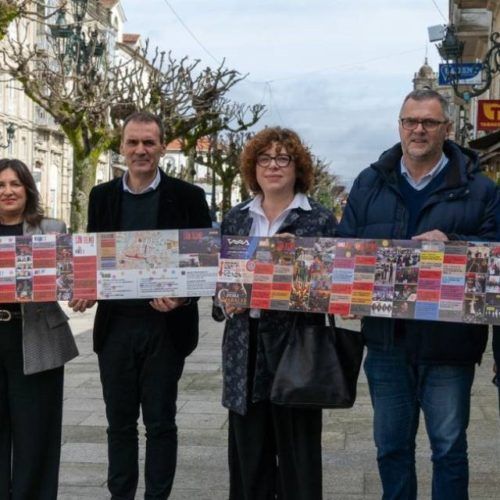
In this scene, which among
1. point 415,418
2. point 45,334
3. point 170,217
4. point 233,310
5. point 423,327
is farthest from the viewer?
point 170,217

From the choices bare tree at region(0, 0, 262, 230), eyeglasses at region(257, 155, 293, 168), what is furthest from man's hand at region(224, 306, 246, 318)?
bare tree at region(0, 0, 262, 230)

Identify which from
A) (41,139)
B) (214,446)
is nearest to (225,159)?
(41,139)

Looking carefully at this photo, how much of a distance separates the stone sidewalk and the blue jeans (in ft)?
3.94

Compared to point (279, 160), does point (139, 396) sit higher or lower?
lower

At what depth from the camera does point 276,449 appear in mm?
5527

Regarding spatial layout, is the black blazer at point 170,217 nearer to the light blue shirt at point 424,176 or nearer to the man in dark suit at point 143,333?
the man in dark suit at point 143,333

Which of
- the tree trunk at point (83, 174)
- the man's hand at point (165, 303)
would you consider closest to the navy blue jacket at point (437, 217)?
the man's hand at point (165, 303)

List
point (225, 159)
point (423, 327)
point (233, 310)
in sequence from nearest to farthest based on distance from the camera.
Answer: point (423, 327)
point (233, 310)
point (225, 159)

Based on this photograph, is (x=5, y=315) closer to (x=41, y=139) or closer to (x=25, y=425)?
(x=25, y=425)

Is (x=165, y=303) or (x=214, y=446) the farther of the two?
(x=214, y=446)

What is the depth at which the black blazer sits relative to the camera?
19.1 ft

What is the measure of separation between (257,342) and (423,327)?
788 mm

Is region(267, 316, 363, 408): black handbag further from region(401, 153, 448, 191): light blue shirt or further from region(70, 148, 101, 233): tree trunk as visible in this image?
region(70, 148, 101, 233): tree trunk

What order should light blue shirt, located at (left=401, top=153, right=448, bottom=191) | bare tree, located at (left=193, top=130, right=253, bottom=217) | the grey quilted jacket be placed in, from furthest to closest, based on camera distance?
bare tree, located at (left=193, top=130, right=253, bottom=217) → the grey quilted jacket → light blue shirt, located at (left=401, top=153, right=448, bottom=191)
